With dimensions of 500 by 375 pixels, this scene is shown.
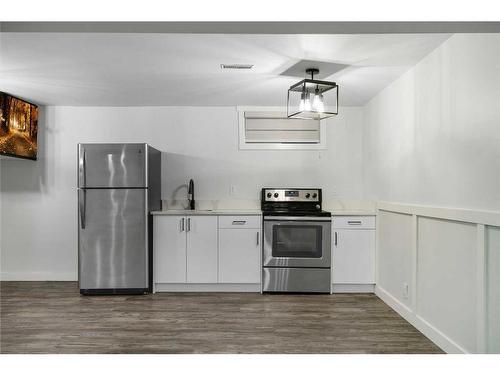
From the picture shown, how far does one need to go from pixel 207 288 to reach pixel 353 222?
68.7 inches

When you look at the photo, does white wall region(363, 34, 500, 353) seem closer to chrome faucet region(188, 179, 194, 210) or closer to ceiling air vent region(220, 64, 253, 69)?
ceiling air vent region(220, 64, 253, 69)

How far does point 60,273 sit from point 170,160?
75.0 inches

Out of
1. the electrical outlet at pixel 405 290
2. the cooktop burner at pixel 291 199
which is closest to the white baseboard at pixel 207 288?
the cooktop burner at pixel 291 199

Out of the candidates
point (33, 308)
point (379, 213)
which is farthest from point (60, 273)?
point (379, 213)

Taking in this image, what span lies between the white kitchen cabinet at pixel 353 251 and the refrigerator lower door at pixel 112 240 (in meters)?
2.04

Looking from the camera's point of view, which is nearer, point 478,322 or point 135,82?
point 478,322

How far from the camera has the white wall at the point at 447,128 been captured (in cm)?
245

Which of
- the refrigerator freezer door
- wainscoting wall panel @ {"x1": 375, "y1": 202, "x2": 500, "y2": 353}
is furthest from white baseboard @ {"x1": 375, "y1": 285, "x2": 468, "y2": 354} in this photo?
the refrigerator freezer door

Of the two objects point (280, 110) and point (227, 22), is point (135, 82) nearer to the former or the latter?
point (280, 110)

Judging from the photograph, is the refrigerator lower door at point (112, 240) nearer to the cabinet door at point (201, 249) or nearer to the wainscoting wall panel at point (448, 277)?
the cabinet door at point (201, 249)

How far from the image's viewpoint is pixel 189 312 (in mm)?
3875

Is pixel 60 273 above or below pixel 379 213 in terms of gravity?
below

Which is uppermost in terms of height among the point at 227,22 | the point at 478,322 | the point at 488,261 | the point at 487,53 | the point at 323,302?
the point at 487,53

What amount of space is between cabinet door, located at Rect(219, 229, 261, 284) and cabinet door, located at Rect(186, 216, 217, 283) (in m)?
0.09
